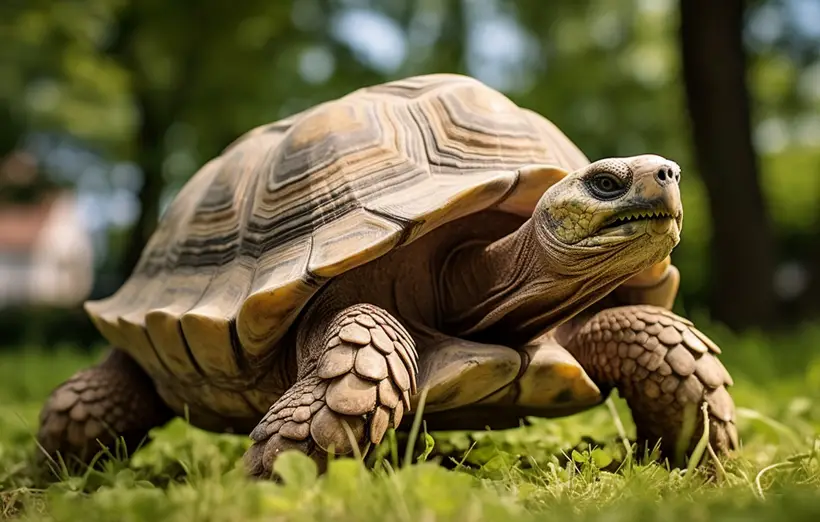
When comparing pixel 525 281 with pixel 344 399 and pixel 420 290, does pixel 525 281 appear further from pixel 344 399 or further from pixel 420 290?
pixel 344 399

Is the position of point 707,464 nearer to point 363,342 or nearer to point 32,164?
point 363,342

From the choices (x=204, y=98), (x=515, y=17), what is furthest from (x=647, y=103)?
(x=204, y=98)

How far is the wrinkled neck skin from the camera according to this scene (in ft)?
6.70

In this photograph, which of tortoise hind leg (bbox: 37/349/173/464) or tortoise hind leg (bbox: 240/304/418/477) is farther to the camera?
tortoise hind leg (bbox: 37/349/173/464)

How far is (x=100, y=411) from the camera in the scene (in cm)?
290

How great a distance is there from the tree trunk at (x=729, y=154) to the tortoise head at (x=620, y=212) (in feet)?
21.2

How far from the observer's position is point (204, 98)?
12023 millimetres

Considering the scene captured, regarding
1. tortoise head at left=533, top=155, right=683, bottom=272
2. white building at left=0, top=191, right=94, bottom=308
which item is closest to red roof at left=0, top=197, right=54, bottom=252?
white building at left=0, top=191, right=94, bottom=308

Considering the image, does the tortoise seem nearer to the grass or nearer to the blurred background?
the grass

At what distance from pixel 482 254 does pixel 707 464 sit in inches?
36.4

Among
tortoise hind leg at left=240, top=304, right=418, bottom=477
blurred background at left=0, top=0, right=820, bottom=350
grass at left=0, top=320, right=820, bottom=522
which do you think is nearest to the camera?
grass at left=0, top=320, right=820, bottom=522

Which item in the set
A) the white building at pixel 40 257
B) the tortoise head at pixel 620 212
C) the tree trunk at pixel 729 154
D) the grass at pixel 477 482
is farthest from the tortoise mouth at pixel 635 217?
the white building at pixel 40 257

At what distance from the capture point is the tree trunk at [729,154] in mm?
7859

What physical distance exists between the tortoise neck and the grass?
37cm
